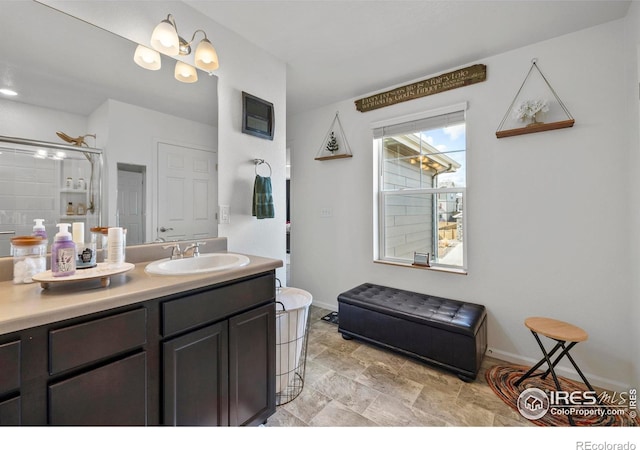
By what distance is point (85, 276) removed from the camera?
986 mm

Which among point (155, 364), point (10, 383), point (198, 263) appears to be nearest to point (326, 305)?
point (198, 263)

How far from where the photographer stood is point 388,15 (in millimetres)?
1755

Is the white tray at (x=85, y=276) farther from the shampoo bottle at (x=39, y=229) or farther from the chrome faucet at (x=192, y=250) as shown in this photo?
the chrome faucet at (x=192, y=250)

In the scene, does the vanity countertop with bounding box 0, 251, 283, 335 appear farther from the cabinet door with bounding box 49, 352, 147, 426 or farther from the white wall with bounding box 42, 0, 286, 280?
the white wall with bounding box 42, 0, 286, 280

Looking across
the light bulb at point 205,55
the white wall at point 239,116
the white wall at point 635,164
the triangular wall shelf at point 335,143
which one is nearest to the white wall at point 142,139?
the white wall at point 239,116

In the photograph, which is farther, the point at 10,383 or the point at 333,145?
the point at 333,145

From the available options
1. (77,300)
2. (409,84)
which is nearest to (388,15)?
A: (409,84)

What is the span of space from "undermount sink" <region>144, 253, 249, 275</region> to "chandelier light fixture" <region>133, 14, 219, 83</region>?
118 centimetres

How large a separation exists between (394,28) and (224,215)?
6.05 ft

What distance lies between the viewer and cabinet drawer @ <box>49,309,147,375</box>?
804mm

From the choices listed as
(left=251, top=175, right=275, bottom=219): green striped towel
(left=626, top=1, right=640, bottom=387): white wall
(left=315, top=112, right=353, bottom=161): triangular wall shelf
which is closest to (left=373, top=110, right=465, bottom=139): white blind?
(left=315, top=112, right=353, bottom=161): triangular wall shelf

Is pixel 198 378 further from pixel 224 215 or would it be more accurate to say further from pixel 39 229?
pixel 224 215
